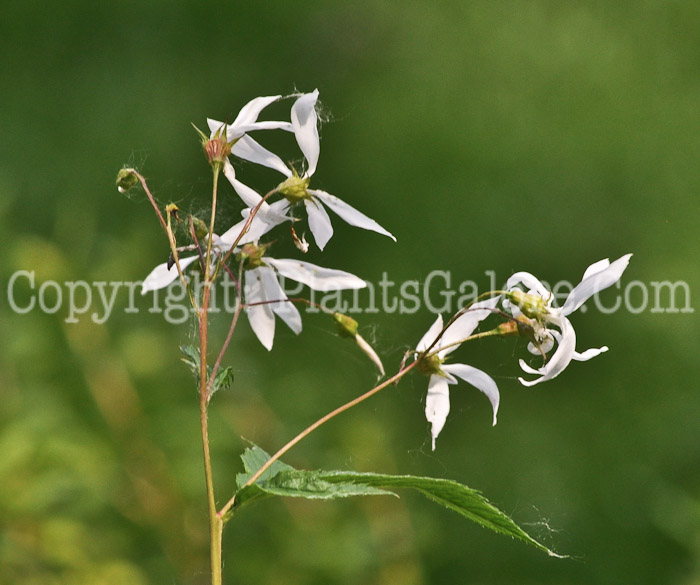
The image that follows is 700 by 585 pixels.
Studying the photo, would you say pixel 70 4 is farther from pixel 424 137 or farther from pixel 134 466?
pixel 134 466

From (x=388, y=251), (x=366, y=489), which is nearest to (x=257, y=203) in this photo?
(x=366, y=489)

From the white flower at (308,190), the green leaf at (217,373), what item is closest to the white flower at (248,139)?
the white flower at (308,190)

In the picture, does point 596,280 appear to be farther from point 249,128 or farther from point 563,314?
point 249,128

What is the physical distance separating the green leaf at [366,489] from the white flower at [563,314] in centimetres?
11

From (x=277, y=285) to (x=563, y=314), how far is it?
0.76ft

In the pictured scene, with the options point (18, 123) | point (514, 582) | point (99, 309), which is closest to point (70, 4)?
point (18, 123)

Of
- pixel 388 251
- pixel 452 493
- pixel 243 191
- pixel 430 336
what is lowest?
pixel 452 493

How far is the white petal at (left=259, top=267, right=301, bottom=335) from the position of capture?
70 cm

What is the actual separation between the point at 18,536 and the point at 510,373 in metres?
1.23

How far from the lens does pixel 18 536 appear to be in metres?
1.04

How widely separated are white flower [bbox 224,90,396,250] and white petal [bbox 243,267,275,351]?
2.8 inches

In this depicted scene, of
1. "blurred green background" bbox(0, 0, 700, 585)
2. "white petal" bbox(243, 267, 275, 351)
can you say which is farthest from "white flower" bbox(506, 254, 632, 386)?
"blurred green background" bbox(0, 0, 700, 585)

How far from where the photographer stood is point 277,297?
711 millimetres

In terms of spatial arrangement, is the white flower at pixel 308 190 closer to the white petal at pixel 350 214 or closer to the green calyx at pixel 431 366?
the white petal at pixel 350 214
